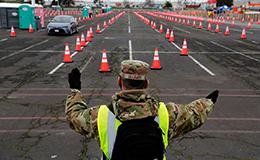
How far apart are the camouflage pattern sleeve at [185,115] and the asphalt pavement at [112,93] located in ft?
7.37

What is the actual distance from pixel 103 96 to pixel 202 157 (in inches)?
143

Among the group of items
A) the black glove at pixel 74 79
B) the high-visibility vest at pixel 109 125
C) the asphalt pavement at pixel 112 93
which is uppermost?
the black glove at pixel 74 79

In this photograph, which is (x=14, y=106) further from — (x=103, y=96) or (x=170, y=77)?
(x=170, y=77)

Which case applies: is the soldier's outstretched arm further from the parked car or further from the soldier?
the parked car

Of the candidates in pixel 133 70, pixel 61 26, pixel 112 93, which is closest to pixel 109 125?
pixel 133 70

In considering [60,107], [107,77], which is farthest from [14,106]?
[107,77]

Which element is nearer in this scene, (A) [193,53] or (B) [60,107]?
(B) [60,107]

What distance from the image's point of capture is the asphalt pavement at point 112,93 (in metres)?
4.49

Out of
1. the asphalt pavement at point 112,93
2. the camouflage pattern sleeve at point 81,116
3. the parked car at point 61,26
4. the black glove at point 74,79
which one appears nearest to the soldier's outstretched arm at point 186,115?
the camouflage pattern sleeve at point 81,116

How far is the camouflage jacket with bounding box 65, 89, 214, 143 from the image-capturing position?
5.97ft

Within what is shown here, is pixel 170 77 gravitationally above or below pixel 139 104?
below

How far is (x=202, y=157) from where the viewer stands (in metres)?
4.24

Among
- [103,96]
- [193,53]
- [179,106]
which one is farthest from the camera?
[193,53]

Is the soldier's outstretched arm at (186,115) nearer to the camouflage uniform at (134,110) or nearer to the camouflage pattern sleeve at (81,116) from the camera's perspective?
the camouflage uniform at (134,110)
